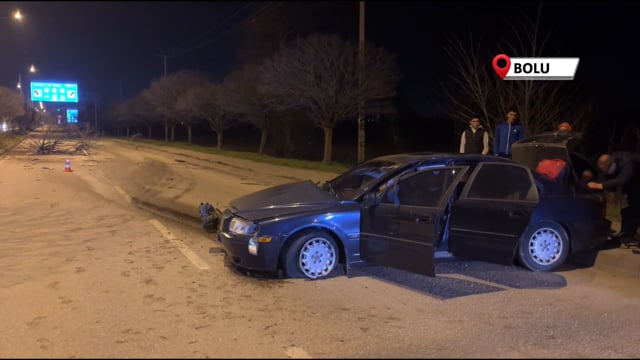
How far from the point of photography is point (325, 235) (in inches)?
256

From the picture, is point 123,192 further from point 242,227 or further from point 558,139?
point 558,139

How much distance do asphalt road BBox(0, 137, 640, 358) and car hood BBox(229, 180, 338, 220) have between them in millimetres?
746

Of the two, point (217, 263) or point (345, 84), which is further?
point (345, 84)

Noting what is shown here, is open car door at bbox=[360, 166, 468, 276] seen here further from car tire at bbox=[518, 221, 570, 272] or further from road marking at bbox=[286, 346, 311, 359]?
road marking at bbox=[286, 346, 311, 359]

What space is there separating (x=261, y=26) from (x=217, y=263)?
35.0 meters

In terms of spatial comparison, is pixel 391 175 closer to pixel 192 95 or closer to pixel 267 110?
pixel 267 110

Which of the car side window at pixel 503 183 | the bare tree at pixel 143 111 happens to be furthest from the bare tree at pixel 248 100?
the bare tree at pixel 143 111

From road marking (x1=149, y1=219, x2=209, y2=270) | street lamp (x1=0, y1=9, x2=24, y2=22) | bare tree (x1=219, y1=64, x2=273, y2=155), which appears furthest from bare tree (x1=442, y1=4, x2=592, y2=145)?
street lamp (x1=0, y1=9, x2=24, y2=22)

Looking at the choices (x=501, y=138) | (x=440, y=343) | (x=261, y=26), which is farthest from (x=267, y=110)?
(x=440, y=343)

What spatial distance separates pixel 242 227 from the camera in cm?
654

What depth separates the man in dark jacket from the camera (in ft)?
25.3

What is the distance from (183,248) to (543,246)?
4789 mm

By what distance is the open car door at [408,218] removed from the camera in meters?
6.04

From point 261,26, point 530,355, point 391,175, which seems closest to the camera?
point 530,355
